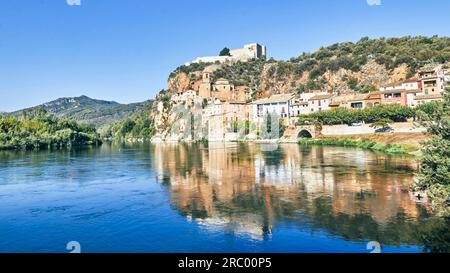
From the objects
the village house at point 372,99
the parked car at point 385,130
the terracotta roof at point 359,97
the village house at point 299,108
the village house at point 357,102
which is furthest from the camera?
the village house at point 299,108

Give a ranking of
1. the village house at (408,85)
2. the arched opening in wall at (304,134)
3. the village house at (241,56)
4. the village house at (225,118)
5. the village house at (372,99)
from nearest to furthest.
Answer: the village house at (408,85) < the village house at (372,99) < the arched opening in wall at (304,134) < the village house at (225,118) < the village house at (241,56)

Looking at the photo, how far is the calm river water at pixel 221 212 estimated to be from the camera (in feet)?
47.0

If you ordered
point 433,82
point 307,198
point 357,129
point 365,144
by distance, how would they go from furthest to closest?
point 433,82 < point 357,129 < point 365,144 < point 307,198

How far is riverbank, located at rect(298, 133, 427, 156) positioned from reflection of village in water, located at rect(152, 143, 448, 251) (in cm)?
850

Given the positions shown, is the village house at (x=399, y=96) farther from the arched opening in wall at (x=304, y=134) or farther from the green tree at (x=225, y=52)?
the green tree at (x=225, y=52)

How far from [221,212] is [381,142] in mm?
38767

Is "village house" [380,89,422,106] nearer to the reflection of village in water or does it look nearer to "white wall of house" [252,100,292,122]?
"white wall of house" [252,100,292,122]

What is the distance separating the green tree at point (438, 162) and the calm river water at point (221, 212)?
93 cm

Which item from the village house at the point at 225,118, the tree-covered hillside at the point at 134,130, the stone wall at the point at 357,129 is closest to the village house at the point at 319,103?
the stone wall at the point at 357,129

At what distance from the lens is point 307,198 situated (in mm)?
21375

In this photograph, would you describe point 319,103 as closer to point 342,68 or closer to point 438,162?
point 342,68

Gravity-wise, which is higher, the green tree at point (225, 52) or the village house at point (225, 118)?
the green tree at point (225, 52)

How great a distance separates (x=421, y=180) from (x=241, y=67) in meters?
107

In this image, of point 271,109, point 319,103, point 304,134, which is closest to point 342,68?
point 271,109
